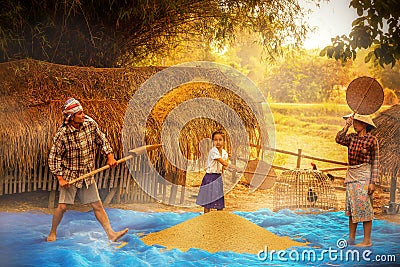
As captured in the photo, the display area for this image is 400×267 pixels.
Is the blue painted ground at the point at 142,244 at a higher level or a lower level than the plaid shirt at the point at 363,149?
lower

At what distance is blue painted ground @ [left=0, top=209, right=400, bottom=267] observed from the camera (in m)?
4.26

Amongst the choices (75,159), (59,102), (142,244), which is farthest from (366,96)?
→ (59,102)

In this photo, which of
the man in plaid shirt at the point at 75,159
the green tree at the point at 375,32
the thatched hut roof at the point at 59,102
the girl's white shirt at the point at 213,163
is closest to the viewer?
the man in plaid shirt at the point at 75,159

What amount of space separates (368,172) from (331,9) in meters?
3.14

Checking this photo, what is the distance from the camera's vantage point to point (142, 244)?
15.1 feet

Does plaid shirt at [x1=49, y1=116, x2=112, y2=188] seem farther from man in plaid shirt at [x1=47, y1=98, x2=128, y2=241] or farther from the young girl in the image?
the young girl

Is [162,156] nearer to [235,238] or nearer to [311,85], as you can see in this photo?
[235,238]

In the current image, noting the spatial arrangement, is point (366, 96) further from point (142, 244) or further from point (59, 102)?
point (59, 102)

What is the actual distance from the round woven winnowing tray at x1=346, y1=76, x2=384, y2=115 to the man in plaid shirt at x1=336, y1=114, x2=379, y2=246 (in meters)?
0.18

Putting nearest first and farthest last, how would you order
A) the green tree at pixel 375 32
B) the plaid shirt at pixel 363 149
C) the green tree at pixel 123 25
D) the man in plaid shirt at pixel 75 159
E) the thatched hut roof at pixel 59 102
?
the man in plaid shirt at pixel 75 159, the plaid shirt at pixel 363 149, the thatched hut roof at pixel 59 102, the green tree at pixel 375 32, the green tree at pixel 123 25

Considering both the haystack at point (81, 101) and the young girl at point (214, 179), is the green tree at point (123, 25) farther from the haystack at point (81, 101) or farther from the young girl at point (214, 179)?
the young girl at point (214, 179)

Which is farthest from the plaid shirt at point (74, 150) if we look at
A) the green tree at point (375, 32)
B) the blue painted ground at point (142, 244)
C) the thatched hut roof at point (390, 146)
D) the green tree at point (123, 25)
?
the thatched hut roof at point (390, 146)

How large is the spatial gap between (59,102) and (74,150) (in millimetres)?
1631

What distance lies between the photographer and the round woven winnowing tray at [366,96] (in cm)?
493
